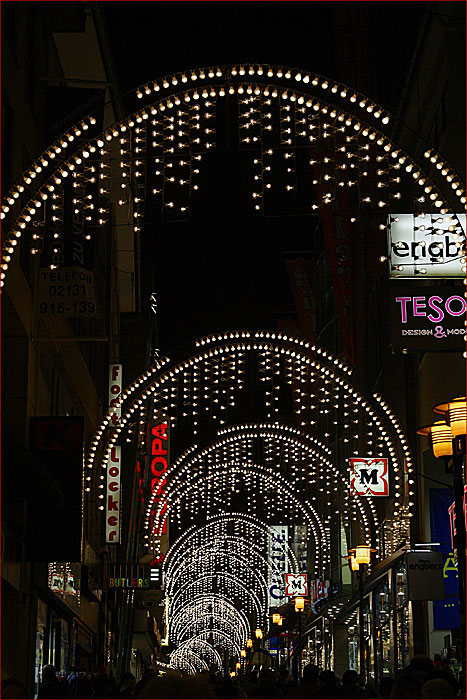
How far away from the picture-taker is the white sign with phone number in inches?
752

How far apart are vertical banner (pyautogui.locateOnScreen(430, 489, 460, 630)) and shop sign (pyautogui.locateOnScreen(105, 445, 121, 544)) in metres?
10.6

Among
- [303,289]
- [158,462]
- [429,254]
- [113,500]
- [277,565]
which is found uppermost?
[303,289]

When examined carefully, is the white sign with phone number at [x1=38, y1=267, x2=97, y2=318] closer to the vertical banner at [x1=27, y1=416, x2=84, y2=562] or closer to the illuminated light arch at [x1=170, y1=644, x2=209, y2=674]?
the vertical banner at [x1=27, y1=416, x2=84, y2=562]

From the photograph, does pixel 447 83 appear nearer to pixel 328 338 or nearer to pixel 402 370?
pixel 402 370

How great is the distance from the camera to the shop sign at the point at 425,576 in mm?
23266

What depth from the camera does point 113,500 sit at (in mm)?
32969

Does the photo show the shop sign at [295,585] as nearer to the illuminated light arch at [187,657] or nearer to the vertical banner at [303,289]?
the vertical banner at [303,289]

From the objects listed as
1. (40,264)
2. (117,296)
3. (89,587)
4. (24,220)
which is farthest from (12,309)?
(117,296)

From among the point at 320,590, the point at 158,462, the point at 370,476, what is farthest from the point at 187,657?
the point at 370,476

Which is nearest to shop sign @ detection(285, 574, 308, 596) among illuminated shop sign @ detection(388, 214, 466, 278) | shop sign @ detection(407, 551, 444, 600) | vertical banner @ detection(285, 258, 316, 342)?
vertical banner @ detection(285, 258, 316, 342)

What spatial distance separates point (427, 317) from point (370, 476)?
12.3 m

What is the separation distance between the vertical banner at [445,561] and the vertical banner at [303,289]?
17.5 meters

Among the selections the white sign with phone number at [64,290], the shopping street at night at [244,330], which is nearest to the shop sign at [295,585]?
the shopping street at night at [244,330]

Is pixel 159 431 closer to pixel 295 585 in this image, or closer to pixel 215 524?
pixel 215 524
